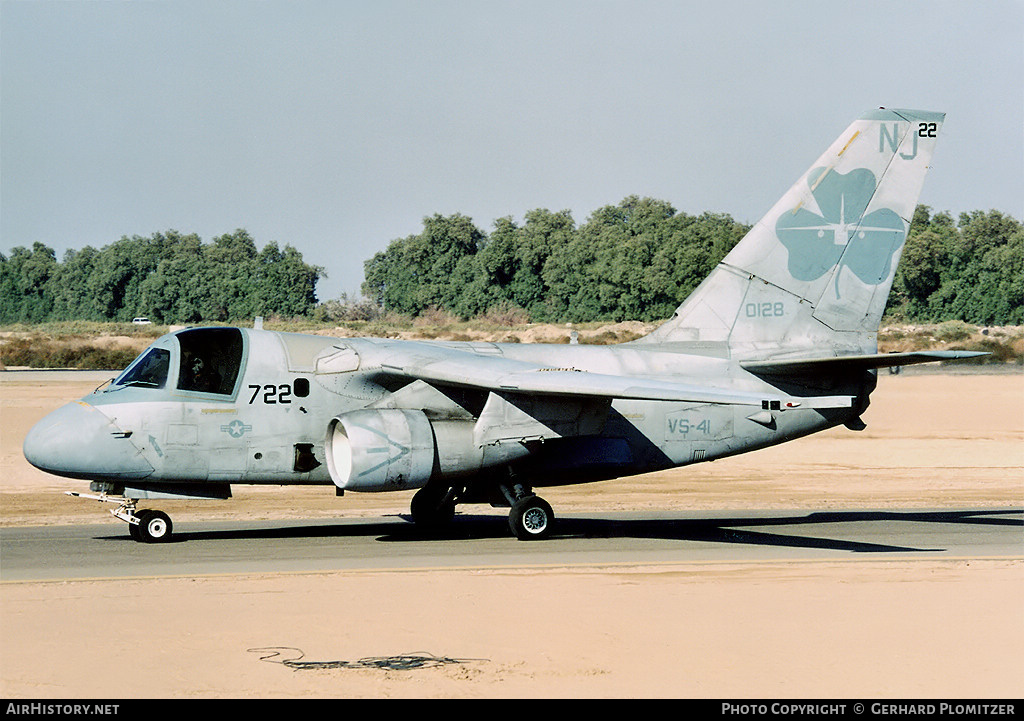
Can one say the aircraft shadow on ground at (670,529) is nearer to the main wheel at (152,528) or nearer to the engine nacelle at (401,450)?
the main wheel at (152,528)

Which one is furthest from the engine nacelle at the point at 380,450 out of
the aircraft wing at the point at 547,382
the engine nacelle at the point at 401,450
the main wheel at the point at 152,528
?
the main wheel at the point at 152,528

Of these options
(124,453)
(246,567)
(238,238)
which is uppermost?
(238,238)

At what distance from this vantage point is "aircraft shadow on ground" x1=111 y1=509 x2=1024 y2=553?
53.4 feet

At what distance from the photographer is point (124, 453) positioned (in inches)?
597

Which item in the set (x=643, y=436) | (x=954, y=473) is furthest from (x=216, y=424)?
(x=954, y=473)

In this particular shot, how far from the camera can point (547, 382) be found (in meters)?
14.9

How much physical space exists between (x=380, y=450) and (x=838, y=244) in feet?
25.7

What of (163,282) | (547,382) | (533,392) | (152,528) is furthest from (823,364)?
(163,282)

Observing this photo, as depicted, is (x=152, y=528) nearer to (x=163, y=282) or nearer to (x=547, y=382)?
(x=547, y=382)

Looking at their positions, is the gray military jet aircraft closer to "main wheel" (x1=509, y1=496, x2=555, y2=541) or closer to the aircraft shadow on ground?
"main wheel" (x1=509, y1=496, x2=555, y2=541)

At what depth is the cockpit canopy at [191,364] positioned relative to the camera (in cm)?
1565

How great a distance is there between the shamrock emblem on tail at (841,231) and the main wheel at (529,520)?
5.47 meters

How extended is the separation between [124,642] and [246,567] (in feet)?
12.8
